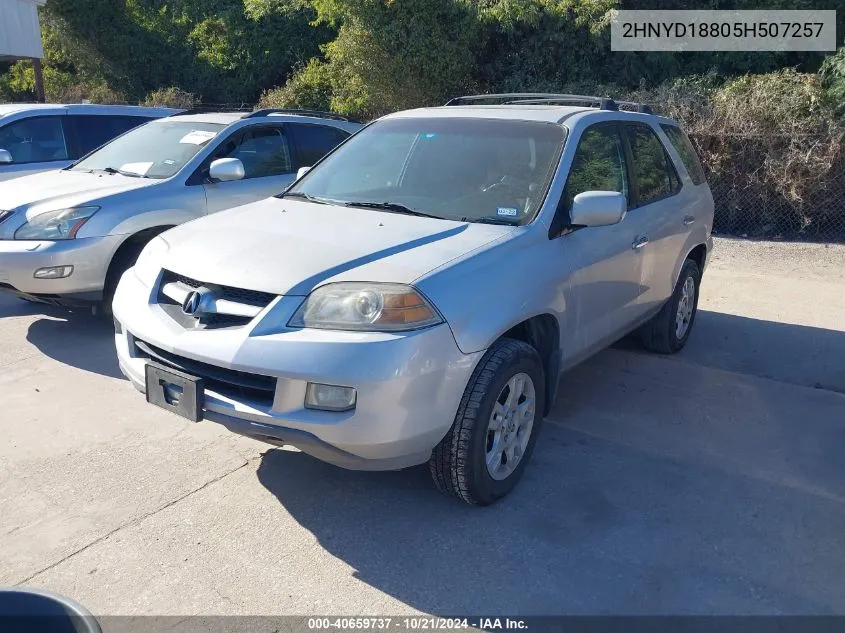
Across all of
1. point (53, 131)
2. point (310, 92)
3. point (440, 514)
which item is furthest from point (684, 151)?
point (310, 92)

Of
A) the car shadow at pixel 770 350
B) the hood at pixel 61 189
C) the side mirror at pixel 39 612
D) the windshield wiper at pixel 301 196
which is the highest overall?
the windshield wiper at pixel 301 196

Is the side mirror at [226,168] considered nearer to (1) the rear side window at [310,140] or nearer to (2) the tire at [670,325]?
(1) the rear side window at [310,140]

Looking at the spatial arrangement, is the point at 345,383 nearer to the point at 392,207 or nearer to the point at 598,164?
the point at 392,207

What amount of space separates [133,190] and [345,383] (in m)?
3.87

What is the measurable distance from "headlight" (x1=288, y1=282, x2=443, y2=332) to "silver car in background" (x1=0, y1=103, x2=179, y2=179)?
6.38 meters

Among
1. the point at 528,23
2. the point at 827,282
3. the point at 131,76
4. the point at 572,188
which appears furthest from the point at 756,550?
the point at 131,76

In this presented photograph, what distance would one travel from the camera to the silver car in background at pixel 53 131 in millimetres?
8461

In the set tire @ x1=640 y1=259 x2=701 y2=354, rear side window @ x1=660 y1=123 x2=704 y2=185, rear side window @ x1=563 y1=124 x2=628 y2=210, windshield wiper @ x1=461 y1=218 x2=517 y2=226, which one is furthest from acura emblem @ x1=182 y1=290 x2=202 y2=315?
rear side window @ x1=660 y1=123 x2=704 y2=185

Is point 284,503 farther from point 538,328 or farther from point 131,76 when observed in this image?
point 131,76

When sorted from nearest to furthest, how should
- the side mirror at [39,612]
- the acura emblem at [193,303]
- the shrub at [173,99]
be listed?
the side mirror at [39,612], the acura emblem at [193,303], the shrub at [173,99]

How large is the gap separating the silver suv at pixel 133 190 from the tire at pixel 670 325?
3215 millimetres

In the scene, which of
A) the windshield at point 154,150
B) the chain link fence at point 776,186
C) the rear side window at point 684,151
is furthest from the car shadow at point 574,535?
the chain link fence at point 776,186

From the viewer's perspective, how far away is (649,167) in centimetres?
532

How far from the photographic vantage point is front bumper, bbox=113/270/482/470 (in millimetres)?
3100
